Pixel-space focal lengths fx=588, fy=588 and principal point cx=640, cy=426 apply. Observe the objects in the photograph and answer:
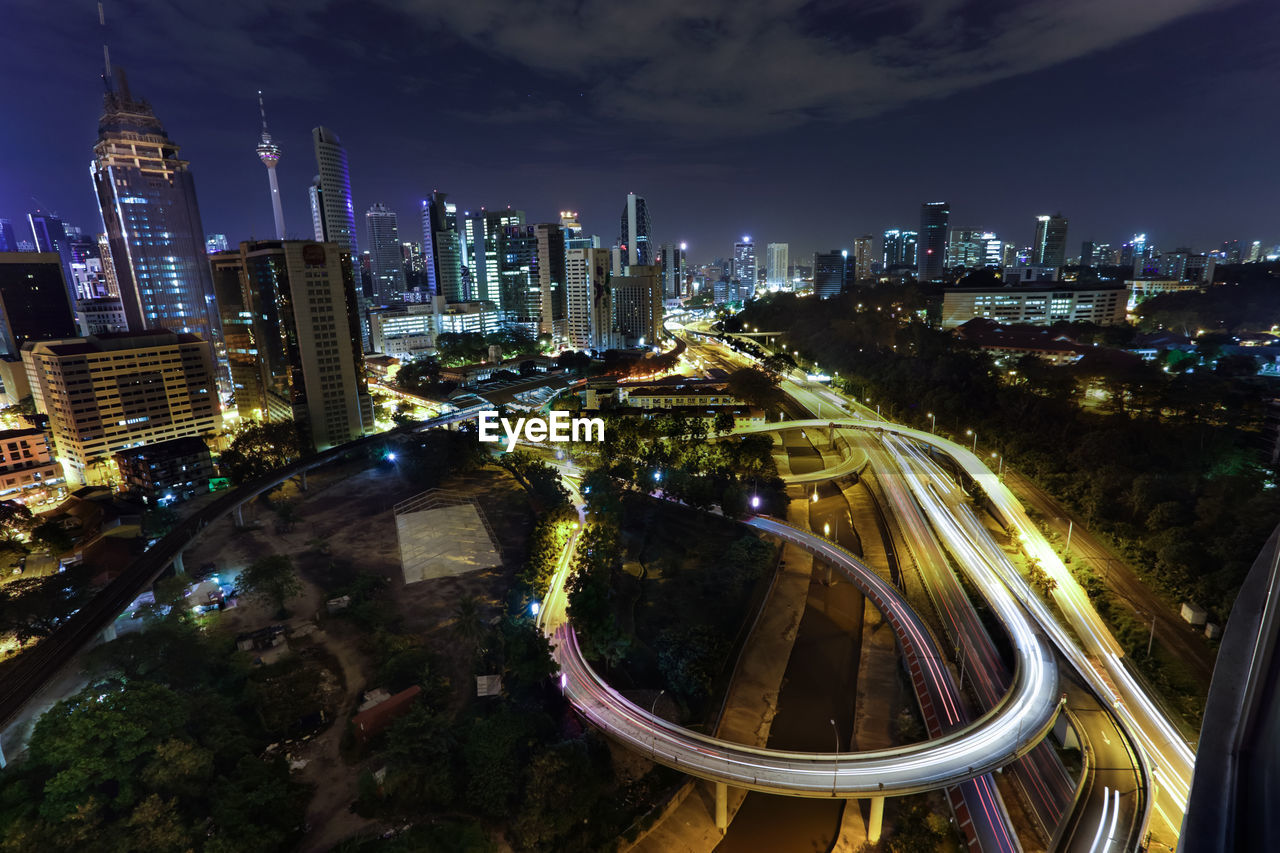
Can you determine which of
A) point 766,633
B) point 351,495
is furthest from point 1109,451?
point 351,495

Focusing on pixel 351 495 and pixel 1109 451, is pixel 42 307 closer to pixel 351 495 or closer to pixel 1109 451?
pixel 351 495

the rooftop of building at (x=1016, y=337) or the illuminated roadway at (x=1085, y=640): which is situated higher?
the rooftop of building at (x=1016, y=337)

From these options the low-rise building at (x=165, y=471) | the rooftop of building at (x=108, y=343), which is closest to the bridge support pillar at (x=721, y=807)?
the low-rise building at (x=165, y=471)

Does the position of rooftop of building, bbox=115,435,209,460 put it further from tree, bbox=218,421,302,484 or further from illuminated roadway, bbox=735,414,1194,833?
illuminated roadway, bbox=735,414,1194,833

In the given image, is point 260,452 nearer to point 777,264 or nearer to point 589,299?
point 589,299

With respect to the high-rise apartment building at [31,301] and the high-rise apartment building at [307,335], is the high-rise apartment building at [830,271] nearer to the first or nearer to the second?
the high-rise apartment building at [307,335]
